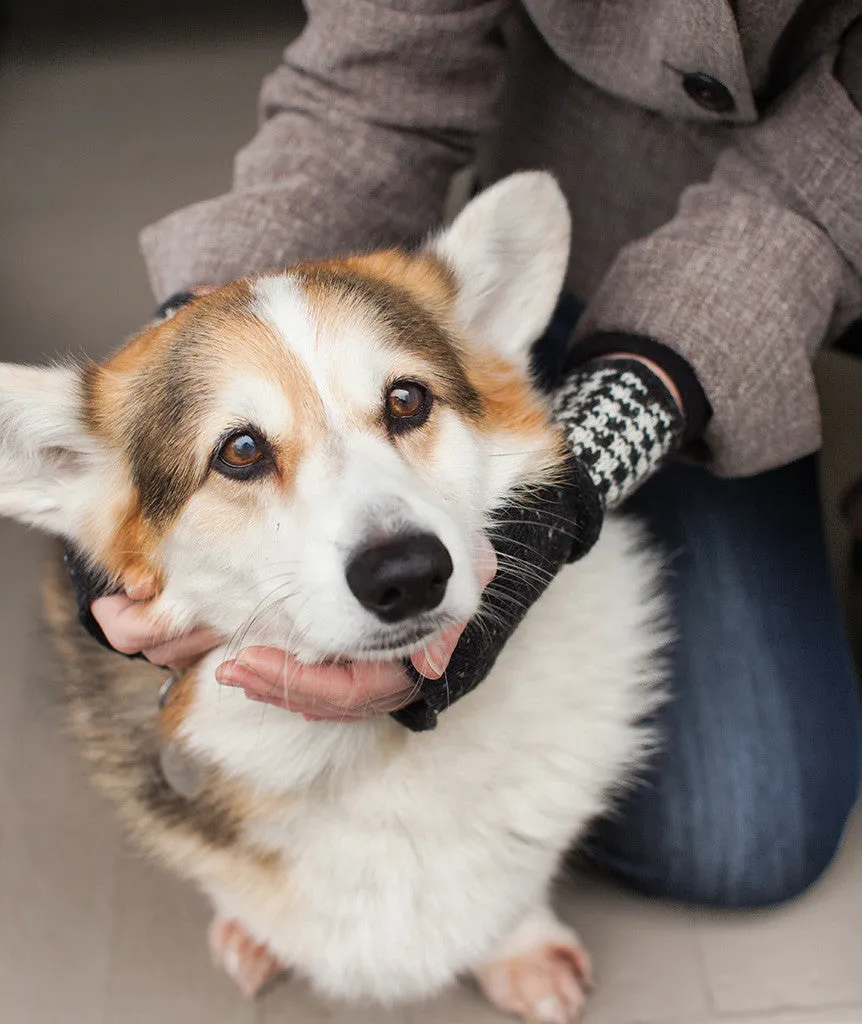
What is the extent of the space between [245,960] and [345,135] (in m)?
1.11

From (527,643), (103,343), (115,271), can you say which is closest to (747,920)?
(527,643)

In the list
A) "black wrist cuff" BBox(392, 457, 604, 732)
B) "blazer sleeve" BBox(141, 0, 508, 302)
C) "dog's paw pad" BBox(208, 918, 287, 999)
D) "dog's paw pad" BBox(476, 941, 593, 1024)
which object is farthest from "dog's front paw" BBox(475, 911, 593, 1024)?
"blazer sleeve" BBox(141, 0, 508, 302)

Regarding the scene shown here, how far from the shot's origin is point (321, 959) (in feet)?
3.54

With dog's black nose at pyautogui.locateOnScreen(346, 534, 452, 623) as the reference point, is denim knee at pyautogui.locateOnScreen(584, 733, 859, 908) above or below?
below

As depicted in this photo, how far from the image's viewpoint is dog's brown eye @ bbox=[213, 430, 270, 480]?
848 mm

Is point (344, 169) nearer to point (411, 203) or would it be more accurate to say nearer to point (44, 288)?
point (411, 203)

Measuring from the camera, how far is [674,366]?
1052 mm

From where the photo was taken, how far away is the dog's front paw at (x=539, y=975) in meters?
1.20

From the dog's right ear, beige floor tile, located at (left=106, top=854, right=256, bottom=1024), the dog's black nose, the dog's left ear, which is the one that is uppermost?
the dog's left ear

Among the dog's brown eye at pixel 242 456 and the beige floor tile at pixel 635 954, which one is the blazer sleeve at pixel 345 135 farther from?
the beige floor tile at pixel 635 954

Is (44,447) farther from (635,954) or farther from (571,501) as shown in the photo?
(635,954)

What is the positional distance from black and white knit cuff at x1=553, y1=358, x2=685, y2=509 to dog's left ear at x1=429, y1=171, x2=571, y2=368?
0.30ft

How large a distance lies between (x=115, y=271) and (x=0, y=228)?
41 cm

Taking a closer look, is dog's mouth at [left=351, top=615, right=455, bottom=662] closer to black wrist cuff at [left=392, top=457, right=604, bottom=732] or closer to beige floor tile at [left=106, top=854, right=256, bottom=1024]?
black wrist cuff at [left=392, top=457, right=604, bottom=732]
